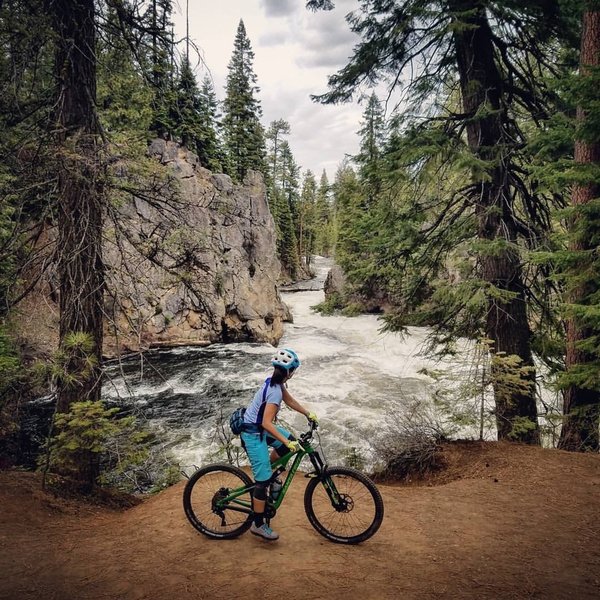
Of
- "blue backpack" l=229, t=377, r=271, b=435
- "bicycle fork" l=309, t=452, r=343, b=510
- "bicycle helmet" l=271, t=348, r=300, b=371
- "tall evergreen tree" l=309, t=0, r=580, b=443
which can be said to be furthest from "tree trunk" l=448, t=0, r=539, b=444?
"blue backpack" l=229, t=377, r=271, b=435

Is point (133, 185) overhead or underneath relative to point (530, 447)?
overhead

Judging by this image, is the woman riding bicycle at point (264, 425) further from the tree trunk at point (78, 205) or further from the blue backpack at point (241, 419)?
the tree trunk at point (78, 205)

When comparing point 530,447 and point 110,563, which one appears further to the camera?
point 530,447

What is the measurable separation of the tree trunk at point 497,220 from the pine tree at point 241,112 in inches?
1154

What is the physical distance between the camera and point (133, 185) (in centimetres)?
603

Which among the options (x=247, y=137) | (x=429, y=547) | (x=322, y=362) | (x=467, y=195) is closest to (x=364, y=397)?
(x=322, y=362)

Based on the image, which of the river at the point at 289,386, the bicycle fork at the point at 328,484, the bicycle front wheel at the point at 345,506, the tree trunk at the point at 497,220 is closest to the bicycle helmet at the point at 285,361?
the bicycle fork at the point at 328,484

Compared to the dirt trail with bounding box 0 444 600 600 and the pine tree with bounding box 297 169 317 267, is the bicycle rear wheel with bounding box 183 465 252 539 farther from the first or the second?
the pine tree with bounding box 297 169 317 267

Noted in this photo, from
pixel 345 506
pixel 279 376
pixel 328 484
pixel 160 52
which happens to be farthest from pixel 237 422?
pixel 160 52

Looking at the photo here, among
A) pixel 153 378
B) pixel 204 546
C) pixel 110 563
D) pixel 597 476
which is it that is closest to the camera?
pixel 110 563

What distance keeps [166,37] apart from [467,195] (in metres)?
6.46

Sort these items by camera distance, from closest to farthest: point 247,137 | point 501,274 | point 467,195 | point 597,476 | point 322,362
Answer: point 597,476
point 501,274
point 467,195
point 322,362
point 247,137

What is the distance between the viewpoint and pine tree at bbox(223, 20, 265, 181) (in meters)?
34.4

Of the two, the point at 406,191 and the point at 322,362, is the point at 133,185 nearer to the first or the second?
the point at 406,191
